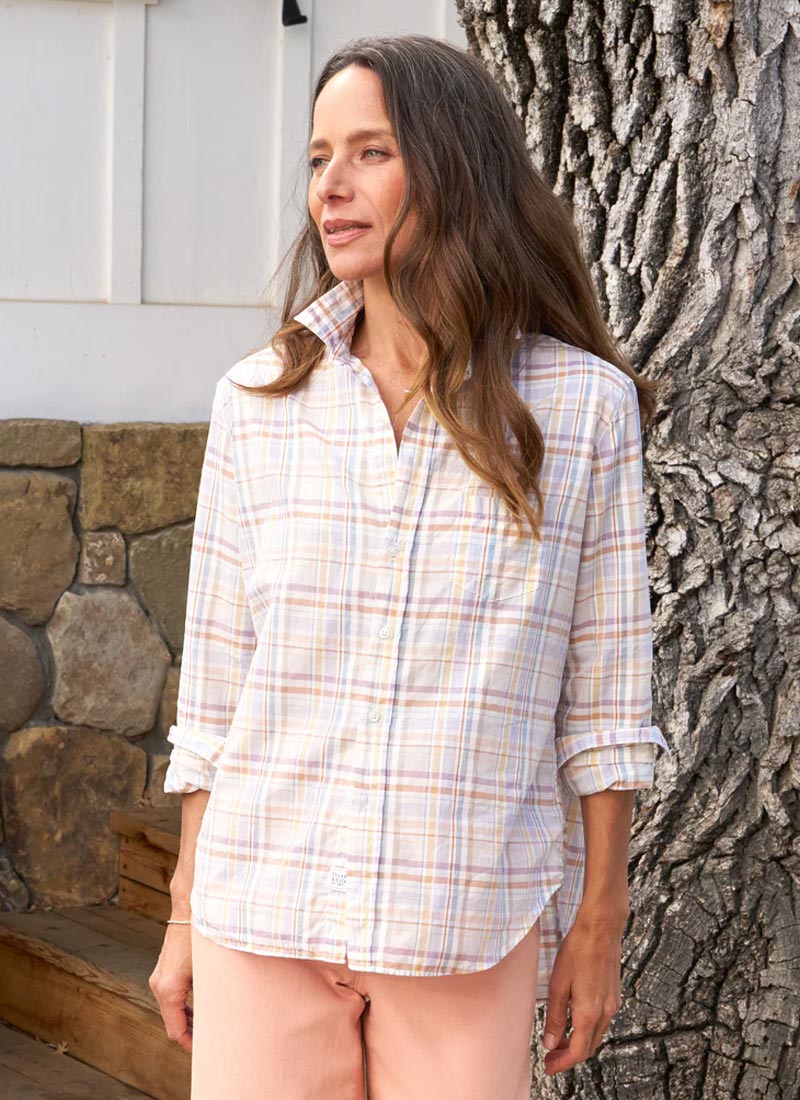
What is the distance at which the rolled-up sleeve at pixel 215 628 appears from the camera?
1.55 metres

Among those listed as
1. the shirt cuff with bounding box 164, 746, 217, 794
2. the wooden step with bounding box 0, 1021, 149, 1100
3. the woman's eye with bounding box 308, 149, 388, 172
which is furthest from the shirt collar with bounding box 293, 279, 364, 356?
the wooden step with bounding box 0, 1021, 149, 1100

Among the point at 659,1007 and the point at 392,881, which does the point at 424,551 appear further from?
the point at 659,1007

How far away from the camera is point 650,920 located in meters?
2.18

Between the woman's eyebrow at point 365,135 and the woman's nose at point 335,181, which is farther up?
the woman's eyebrow at point 365,135

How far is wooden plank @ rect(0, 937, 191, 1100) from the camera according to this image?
3.05 meters

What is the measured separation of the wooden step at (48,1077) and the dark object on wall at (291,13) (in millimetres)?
2403

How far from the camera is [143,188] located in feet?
11.8

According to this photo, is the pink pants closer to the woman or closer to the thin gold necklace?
the woman

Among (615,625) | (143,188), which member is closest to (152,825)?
(143,188)

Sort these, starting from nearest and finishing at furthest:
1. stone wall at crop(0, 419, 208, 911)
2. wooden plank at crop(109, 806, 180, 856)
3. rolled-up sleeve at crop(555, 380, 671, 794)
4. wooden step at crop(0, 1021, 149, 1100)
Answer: rolled-up sleeve at crop(555, 380, 671, 794) < wooden step at crop(0, 1021, 149, 1100) < wooden plank at crop(109, 806, 180, 856) < stone wall at crop(0, 419, 208, 911)

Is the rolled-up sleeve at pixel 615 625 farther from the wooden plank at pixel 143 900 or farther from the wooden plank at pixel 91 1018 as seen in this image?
the wooden plank at pixel 143 900

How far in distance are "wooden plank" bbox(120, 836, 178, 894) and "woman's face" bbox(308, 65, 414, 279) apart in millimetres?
2235

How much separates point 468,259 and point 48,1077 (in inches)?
88.4

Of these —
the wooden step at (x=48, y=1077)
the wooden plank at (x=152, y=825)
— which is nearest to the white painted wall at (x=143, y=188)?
the wooden plank at (x=152, y=825)
